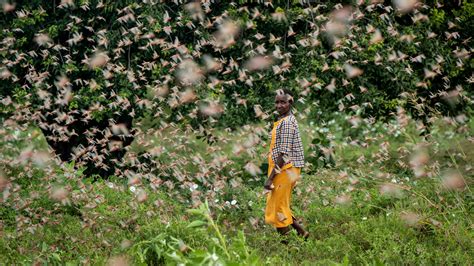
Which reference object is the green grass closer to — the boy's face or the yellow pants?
the yellow pants

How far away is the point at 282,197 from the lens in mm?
6754

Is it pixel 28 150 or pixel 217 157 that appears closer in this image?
pixel 28 150

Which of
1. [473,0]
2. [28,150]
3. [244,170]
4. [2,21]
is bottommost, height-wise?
[244,170]

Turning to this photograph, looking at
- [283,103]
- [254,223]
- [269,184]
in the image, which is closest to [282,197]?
[269,184]

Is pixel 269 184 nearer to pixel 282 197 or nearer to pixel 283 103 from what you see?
pixel 282 197

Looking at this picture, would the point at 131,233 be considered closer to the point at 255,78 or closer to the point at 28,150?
the point at 28,150

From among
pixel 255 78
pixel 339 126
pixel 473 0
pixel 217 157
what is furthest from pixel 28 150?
pixel 339 126

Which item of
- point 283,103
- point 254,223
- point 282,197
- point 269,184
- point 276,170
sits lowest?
point 254,223

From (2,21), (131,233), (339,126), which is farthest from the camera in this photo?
(339,126)

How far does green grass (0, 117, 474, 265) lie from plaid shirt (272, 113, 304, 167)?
0.85 m

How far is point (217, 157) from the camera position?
9.82 metres

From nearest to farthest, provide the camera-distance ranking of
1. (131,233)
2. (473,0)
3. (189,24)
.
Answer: (131,233), (189,24), (473,0)

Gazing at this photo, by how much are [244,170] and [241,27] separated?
2712mm

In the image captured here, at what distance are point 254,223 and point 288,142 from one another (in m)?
1.32
